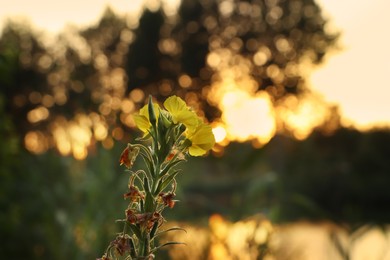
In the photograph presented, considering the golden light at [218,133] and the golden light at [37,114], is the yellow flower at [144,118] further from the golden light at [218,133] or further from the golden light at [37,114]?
the golden light at [37,114]

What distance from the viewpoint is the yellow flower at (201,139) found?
1.06 metres

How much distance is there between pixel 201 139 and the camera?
1.07m

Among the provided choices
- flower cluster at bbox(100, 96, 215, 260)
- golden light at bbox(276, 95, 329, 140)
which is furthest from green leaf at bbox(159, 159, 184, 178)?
golden light at bbox(276, 95, 329, 140)

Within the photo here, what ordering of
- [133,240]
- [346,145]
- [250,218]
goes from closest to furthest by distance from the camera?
[133,240] < [250,218] < [346,145]

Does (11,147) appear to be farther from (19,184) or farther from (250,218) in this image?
(250,218)

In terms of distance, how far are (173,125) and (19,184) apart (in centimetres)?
1304

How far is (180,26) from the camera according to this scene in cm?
4403

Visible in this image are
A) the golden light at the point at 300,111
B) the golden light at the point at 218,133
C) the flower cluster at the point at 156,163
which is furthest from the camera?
the golden light at the point at 300,111

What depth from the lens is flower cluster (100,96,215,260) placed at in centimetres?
99

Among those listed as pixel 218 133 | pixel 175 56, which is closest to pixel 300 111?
pixel 175 56

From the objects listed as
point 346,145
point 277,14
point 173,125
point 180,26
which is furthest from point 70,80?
point 173,125

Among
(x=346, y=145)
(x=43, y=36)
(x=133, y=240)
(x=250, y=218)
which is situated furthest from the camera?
(x=43, y=36)

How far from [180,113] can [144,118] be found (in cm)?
5

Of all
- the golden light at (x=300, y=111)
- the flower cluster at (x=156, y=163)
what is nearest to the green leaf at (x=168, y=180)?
the flower cluster at (x=156, y=163)
